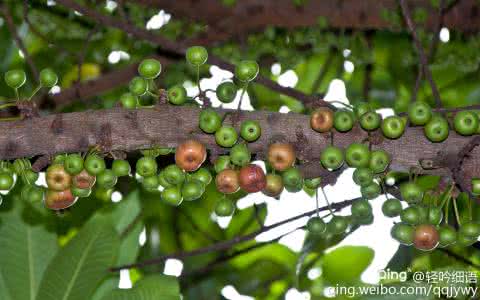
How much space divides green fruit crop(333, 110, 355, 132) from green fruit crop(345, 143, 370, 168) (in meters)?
0.07

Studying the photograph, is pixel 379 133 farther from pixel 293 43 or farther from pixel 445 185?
pixel 293 43

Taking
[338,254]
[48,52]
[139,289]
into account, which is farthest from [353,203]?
[48,52]

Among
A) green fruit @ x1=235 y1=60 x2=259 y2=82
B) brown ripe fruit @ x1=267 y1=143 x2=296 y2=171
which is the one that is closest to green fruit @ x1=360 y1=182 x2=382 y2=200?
brown ripe fruit @ x1=267 y1=143 x2=296 y2=171

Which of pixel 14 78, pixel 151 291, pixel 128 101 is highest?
pixel 14 78

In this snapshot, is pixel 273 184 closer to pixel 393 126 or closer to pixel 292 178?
pixel 292 178

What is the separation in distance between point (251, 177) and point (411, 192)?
621 mm

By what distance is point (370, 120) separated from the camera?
101 inches

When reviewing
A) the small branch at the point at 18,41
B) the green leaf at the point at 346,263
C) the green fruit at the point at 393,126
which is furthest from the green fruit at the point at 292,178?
the green leaf at the point at 346,263

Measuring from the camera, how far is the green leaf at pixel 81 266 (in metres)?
3.19

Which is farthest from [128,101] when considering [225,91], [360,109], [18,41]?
[18,41]

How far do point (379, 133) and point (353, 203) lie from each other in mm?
608

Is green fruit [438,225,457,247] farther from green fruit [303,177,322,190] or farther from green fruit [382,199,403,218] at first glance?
green fruit [303,177,322,190]

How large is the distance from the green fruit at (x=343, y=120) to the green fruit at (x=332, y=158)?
9 cm

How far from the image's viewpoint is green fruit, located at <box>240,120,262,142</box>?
8.25 feet
